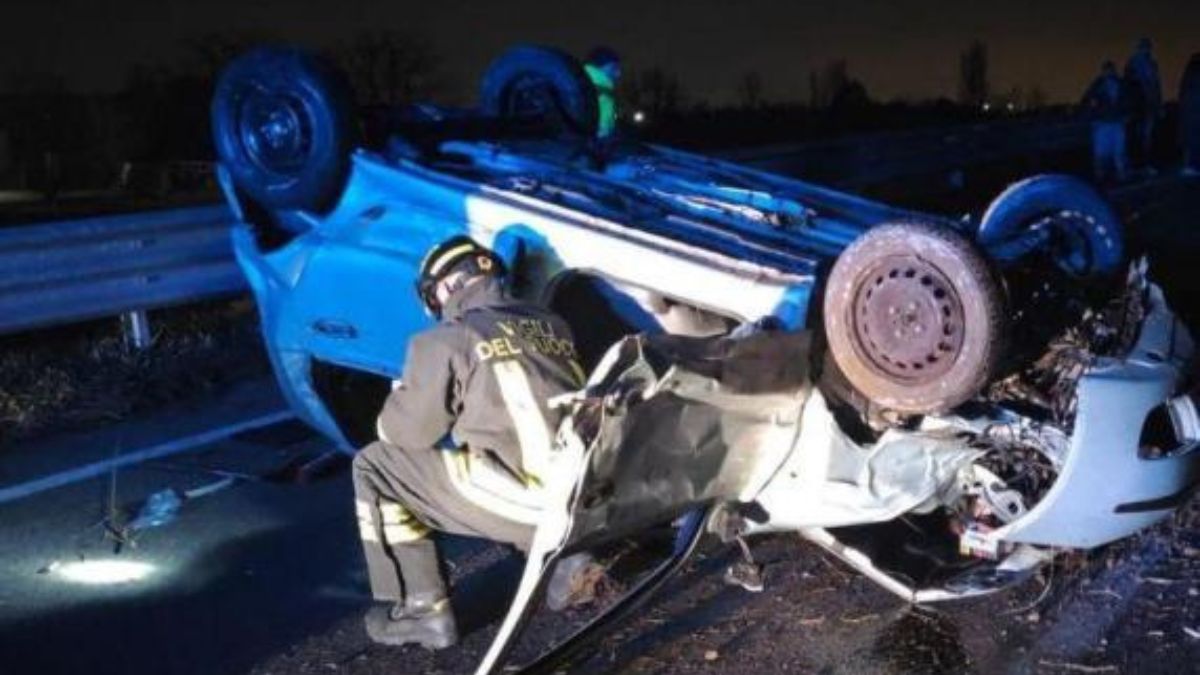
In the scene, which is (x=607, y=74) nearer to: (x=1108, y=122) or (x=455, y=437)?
(x=455, y=437)

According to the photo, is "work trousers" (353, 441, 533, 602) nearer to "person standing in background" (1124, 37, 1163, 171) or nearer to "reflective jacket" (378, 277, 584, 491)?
"reflective jacket" (378, 277, 584, 491)

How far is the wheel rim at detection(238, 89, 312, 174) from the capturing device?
4516 millimetres

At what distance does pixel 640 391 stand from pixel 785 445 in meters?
0.58

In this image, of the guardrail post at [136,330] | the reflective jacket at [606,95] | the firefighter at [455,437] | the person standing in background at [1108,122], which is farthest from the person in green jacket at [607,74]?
the person standing in background at [1108,122]

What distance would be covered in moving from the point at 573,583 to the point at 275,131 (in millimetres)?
2118

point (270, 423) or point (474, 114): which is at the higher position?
point (474, 114)

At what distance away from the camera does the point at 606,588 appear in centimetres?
355

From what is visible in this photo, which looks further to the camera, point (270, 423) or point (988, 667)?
point (270, 423)

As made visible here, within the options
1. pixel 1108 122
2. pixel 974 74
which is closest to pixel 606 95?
pixel 1108 122

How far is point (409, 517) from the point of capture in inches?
130

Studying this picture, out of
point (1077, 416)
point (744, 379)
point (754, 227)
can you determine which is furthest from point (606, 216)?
point (1077, 416)

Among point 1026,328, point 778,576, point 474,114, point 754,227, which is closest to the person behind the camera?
point 1026,328

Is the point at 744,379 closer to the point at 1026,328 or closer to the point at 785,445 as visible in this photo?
the point at 785,445

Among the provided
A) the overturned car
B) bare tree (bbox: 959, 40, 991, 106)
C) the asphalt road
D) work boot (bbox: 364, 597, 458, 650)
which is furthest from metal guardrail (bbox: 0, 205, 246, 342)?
bare tree (bbox: 959, 40, 991, 106)
